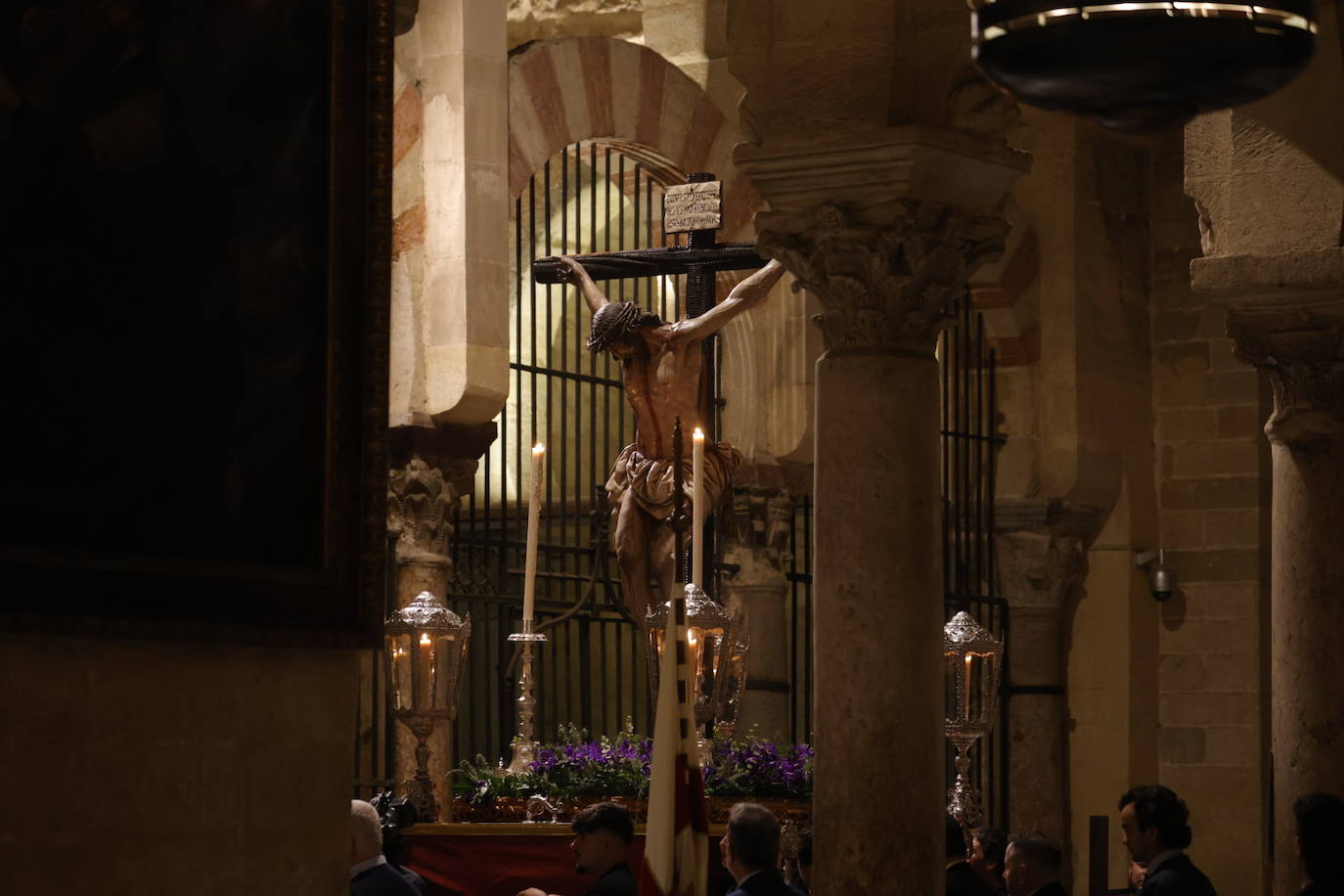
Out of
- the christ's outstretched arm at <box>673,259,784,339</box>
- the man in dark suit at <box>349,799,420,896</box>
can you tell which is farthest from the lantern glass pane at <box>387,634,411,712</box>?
the christ's outstretched arm at <box>673,259,784,339</box>

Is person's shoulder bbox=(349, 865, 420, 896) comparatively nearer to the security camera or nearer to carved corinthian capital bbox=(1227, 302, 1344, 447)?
carved corinthian capital bbox=(1227, 302, 1344, 447)

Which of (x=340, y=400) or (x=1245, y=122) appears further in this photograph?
(x=1245, y=122)

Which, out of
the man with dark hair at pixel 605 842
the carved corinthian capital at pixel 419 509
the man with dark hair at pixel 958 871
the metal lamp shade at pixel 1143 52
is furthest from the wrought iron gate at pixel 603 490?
the metal lamp shade at pixel 1143 52

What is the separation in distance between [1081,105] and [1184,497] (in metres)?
11.2

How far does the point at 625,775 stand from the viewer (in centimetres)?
733

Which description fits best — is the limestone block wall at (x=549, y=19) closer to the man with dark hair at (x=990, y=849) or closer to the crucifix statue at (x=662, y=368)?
the crucifix statue at (x=662, y=368)

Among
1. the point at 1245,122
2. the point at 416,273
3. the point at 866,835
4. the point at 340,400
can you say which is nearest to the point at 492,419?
the point at 416,273

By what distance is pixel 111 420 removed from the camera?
153 inches

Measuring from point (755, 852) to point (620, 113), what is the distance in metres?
7.75

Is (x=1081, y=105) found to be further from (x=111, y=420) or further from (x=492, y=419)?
(x=492, y=419)

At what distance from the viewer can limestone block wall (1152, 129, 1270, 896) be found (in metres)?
13.9

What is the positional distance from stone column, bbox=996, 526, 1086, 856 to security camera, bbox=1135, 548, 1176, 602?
0.41 metres

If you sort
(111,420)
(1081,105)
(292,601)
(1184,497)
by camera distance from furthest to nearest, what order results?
(1184,497) < (292,601) < (111,420) < (1081,105)

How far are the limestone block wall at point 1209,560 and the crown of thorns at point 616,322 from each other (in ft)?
19.4
